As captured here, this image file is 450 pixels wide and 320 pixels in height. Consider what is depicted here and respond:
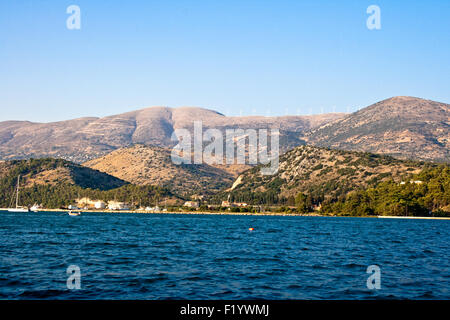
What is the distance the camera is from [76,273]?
110 feet

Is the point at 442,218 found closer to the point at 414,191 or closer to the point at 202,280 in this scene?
the point at 414,191

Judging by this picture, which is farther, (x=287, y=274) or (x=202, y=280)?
(x=287, y=274)

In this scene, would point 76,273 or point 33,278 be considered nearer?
point 33,278
